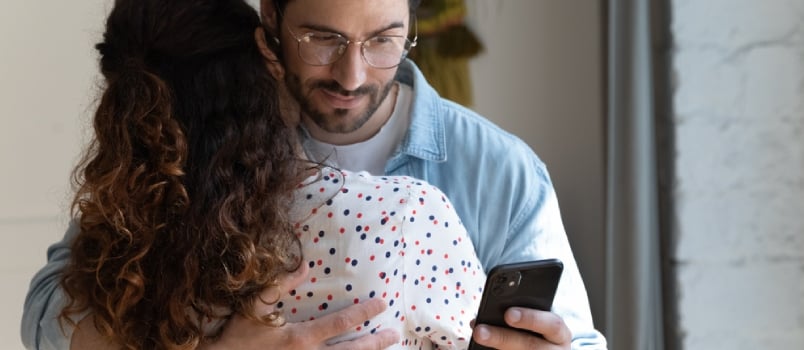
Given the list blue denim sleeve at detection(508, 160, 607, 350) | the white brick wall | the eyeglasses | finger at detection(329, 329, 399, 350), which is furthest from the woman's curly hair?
the white brick wall

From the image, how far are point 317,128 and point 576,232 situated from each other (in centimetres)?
122

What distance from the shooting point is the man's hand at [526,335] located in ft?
3.96

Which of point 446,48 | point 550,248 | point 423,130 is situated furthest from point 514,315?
Answer: point 446,48

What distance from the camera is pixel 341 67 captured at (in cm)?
146

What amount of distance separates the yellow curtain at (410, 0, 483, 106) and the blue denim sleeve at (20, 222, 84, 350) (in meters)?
1.36

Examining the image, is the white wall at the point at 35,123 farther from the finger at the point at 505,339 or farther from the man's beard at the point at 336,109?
the finger at the point at 505,339

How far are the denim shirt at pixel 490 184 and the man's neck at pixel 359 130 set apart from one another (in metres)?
0.04

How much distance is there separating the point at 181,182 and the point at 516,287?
406 mm

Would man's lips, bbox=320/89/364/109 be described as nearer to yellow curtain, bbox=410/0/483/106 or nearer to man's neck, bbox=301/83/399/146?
man's neck, bbox=301/83/399/146

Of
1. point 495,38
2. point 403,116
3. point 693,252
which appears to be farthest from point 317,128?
point 495,38

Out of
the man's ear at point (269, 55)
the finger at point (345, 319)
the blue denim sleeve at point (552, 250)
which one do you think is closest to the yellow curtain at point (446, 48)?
the blue denim sleeve at point (552, 250)

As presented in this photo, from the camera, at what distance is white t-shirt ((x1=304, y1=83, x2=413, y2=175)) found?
1538 millimetres

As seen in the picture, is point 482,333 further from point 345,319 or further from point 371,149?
point 371,149

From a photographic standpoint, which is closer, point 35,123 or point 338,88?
point 338,88
